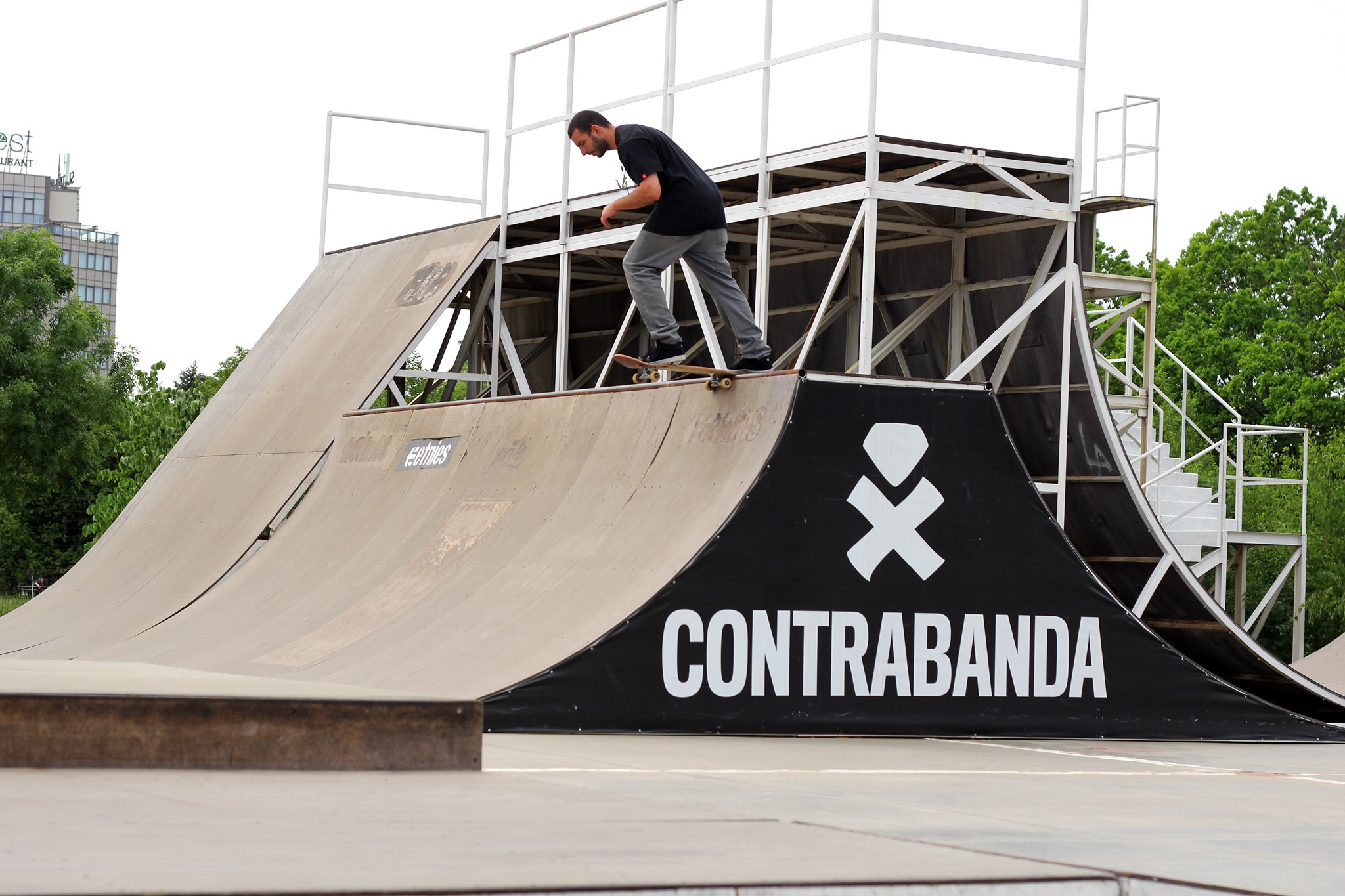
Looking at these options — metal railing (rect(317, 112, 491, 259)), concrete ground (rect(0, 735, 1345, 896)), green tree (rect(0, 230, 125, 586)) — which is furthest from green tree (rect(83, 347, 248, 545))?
concrete ground (rect(0, 735, 1345, 896))

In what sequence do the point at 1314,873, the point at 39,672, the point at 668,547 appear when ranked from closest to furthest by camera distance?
the point at 1314,873, the point at 39,672, the point at 668,547

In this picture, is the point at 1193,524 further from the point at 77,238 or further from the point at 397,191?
the point at 77,238

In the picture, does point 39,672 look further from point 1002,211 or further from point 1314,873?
point 1002,211

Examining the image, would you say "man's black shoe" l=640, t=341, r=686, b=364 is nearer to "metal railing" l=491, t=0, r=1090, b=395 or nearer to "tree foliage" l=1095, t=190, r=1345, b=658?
"metal railing" l=491, t=0, r=1090, b=395

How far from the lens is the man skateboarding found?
432 inches

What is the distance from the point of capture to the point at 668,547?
10953 mm

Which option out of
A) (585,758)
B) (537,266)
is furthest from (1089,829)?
(537,266)

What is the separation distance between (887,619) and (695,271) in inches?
108

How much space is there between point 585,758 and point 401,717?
1423 millimetres

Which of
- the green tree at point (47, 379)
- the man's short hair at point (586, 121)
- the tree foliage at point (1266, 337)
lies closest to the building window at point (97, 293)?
the green tree at point (47, 379)

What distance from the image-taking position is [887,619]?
11.2 metres

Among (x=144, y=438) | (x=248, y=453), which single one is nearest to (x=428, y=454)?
(x=248, y=453)

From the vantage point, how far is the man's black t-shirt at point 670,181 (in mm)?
10977

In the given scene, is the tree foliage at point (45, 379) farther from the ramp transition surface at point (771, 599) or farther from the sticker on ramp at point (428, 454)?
the ramp transition surface at point (771, 599)
